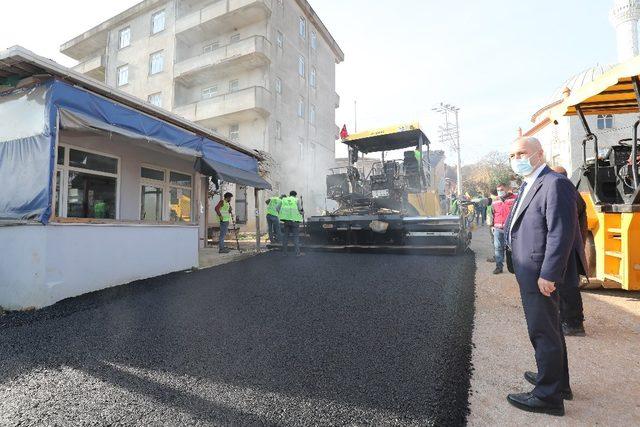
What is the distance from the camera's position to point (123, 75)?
22047 mm

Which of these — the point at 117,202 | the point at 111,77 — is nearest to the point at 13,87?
the point at 117,202

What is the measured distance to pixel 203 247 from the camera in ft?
37.0

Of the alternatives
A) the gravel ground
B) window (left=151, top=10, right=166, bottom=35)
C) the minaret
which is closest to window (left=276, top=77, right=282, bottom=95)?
window (left=151, top=10, right=166, bottom=35)

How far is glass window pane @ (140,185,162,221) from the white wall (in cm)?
312

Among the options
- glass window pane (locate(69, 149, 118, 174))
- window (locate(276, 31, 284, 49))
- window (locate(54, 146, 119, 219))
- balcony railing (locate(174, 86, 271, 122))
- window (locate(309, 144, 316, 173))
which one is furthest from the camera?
window (locate(309, 144, 316, 173))

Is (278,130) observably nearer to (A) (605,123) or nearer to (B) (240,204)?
(B) (240,204)

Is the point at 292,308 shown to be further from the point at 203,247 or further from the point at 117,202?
the point at 203,247

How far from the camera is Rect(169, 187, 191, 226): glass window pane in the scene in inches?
388

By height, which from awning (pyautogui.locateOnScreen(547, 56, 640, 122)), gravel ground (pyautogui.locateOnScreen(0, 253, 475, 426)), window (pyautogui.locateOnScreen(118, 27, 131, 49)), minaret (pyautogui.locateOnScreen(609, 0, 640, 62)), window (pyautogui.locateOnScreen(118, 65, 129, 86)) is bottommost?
gravel ground (pyautogui.locateOnScreen(0, 253, 475, 426))

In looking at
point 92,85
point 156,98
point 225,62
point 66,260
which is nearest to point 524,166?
point 66,260

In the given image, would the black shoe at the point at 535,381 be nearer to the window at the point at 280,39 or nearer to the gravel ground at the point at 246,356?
the gravel ground at the point at 246,356

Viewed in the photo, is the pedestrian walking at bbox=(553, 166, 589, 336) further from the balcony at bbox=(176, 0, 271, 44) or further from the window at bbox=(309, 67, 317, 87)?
the window at bbox=(309, 67, 317, 87)

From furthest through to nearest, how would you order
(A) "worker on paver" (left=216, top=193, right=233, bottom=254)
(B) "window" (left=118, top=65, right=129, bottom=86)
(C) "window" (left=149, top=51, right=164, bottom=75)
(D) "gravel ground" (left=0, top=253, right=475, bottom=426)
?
(B) "window" (left=118, top=65, right=129, bottom=86), (C) "window" (left=149, top=51, right=164, bottom=75), (A) "worker on paver" (left=216, top=193, right=233, bottom=254), (D) "gravel ground" (left=0, top=253, right=475, bottom=426)

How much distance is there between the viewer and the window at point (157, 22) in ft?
67.4
